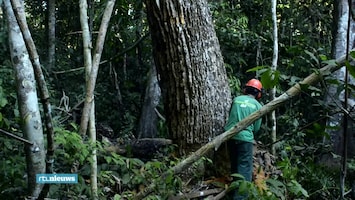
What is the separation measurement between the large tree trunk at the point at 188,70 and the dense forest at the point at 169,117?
0.03 feet

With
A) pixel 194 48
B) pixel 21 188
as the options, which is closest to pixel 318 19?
pixel 194 48

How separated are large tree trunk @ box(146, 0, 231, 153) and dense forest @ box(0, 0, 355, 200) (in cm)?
1

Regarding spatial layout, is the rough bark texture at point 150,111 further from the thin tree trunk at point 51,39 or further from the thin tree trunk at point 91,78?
the thin tree trunk at point 91,78

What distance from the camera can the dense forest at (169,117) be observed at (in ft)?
8.82

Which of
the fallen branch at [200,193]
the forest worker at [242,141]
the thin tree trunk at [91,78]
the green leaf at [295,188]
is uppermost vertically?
the thin tree trunk at [91,78]

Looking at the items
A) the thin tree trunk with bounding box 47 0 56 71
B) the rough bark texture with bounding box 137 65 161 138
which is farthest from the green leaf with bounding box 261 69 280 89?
the thin tree trunk with bounding box 47 0 56 71

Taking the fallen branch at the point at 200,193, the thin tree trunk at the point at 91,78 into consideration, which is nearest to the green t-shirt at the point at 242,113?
the fallen branch at the point at 200,193

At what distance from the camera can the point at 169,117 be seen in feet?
16.3

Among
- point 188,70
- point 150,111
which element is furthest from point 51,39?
point 188,70

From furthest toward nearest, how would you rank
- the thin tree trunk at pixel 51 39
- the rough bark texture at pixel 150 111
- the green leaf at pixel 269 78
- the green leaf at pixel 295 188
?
the thin tree trunk at pixel 51 39
the rough bark texture at pixel 150 111
the green leaf at pixel 295 188
the green leaf at pixel 269 78

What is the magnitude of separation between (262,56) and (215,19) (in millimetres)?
1583

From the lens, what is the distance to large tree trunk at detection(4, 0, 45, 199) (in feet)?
12.0

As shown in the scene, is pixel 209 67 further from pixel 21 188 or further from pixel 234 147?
pixel 21 188

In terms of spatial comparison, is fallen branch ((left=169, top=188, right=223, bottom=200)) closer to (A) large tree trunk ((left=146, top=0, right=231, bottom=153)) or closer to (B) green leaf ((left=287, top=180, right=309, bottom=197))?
(A) large tree trunk ((left=146, top=0, right=231, bottom=153))
